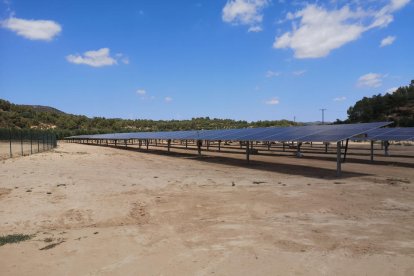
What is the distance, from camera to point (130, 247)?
7.65m

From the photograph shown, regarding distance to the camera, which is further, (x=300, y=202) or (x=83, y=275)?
(x=300, y=202)

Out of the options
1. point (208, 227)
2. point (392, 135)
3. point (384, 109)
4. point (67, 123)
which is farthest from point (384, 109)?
point (208, 227)

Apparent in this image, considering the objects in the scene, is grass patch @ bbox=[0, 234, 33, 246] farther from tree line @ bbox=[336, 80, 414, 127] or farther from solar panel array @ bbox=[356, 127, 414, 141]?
tree line @ bbox=[336, 80, 414, 127]

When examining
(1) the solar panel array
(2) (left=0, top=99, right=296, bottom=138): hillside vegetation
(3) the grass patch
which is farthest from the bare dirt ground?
(2) (left=0, top=99, right=296, bottom=138): hillside vegetation

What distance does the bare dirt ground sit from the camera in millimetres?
6594

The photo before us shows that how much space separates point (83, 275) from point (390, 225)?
21.5 feet

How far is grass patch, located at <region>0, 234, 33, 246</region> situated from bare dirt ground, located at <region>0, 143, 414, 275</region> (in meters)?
0.19

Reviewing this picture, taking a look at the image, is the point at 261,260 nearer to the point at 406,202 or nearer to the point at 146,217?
the point at 146,217

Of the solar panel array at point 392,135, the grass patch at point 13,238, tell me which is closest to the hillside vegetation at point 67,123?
the solar panel array at point 392,135

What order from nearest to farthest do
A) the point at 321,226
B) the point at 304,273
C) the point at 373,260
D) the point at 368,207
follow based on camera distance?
the point at 304,273, the point at 373,260, the point at 321,226, the point at 368,207

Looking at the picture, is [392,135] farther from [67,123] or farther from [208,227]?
[67,123]

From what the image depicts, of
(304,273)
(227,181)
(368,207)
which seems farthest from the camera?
(227,181)

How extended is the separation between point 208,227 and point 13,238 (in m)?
3.97

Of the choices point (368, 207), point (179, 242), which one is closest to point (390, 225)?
point (368, 207)
